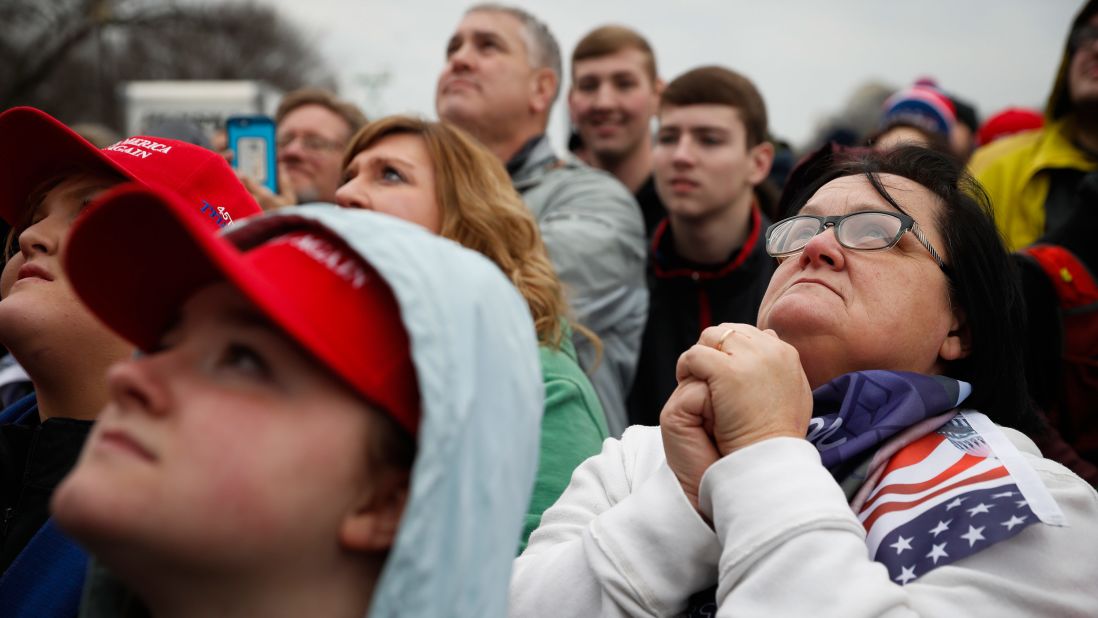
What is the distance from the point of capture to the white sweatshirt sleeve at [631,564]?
5.46 feet

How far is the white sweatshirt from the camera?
151 centimetres

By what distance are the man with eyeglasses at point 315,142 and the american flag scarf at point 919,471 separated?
3.75 m

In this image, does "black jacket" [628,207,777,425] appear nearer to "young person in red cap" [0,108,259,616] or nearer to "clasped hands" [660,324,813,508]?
"young person in red cap" [0,108,259,616]

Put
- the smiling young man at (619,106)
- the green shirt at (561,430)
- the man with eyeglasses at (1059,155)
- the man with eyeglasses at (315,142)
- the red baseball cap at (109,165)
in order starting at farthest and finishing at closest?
the smiling young man at (619,106), the man with eyeglasses at (315,142), the man with eyeglasses at (1059,155), the green shirt at (561,430), the red baseball cap at (109,165)

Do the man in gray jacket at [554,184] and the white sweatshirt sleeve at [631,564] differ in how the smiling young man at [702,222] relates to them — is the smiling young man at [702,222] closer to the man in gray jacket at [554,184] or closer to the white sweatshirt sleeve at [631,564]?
the man in gray jacket at [554,184]

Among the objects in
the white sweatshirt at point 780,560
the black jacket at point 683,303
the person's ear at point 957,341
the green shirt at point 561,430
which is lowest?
the black jacket at point 683,303

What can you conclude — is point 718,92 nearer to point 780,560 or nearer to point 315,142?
point 315,142

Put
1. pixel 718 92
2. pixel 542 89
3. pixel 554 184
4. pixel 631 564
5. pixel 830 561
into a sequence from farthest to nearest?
pixel 542 89
pixel 718 92
pixel 554 184
pixel 631 564
pixel 830 561

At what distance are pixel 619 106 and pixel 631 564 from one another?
3.92 m

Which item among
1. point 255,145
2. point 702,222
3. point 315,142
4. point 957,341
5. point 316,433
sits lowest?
point 702,222

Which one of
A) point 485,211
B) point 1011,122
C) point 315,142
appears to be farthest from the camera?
point 1011,122

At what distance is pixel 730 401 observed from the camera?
5.57ft

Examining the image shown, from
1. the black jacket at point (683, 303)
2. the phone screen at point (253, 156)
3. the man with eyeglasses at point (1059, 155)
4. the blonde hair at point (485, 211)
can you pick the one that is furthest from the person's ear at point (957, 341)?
the phone screen at point (253, 156)

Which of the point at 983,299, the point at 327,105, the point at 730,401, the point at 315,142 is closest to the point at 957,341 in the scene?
the point at 983,299
